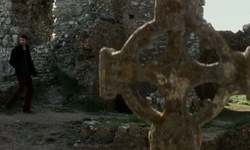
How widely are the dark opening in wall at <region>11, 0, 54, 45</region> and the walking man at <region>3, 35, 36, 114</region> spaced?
4.35 metres

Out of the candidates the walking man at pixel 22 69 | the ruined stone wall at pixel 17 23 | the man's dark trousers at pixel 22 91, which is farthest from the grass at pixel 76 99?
the ruined stone wall at pixel 17 23

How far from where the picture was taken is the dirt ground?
820 cm

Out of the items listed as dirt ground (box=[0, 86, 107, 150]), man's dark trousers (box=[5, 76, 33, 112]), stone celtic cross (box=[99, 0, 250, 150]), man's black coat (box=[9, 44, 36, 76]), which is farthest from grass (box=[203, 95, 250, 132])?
stone celtic cross (box=[99, 0, 250, 150])

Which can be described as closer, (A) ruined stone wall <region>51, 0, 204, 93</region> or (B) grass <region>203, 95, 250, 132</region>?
(B) grass <region>203, 95, 250, 132</region>

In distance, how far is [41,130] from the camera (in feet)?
29.5

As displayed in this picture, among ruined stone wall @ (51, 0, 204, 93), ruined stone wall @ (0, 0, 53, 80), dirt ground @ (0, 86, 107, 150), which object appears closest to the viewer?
dirt ground @ (0, 86, 107, 150)

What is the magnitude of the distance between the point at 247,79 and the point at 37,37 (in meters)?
11.1

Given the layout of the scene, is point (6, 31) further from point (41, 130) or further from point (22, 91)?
point (41, 130)

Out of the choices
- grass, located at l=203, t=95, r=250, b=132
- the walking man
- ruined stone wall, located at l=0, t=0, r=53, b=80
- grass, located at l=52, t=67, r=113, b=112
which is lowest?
grass, located at l=203, t=95, r=250, b=132

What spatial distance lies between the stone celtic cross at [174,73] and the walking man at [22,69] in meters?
5.70

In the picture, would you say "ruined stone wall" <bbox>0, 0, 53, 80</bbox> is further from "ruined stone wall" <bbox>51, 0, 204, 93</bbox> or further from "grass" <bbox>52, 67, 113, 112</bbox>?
"grass" <bbox>52, 67, 113, 112</bbox>

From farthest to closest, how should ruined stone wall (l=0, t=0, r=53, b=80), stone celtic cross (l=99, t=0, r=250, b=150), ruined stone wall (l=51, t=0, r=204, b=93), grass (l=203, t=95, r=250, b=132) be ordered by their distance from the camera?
ruined stone wall (l=0, t=0, r=53, b=80) → ruined stone wall (l=51, t=0, r=204, b=93) → grass (l=203, t=95, r=250, b=132) → stone celtic cross (l=99, t=0, r=250, b=150)

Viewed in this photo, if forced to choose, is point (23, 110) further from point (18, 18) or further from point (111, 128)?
point (18, 18)

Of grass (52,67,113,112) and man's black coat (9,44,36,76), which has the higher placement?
man's black coat (9,44,36,76)
